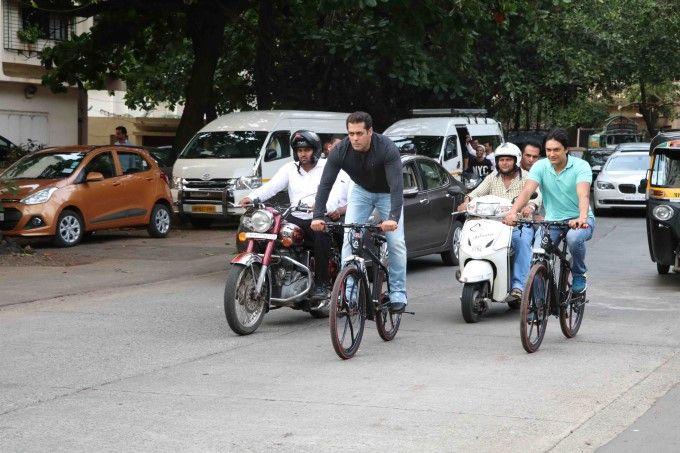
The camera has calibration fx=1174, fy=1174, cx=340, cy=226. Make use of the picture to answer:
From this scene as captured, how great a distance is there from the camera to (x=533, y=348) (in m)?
9.00

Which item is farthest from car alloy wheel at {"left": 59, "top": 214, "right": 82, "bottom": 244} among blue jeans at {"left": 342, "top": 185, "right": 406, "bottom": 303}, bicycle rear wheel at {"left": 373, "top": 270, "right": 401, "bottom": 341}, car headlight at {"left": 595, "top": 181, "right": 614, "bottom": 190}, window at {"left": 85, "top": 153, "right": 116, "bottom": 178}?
car headlight at {"left": 595, "top": 181, "right": 614, "bottom": 190}

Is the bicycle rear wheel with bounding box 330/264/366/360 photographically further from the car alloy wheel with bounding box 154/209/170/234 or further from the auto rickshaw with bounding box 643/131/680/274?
the car alloy wheel with bounding box 154/209/170/234

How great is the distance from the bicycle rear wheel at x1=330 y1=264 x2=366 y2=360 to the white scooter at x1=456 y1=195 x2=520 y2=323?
198cm

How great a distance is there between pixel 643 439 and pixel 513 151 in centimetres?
528

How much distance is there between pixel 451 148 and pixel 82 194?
9724 millimetres

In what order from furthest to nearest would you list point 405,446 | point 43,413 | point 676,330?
point 676,330 → point 43,413 → point 405,446

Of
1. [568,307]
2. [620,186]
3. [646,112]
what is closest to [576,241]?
[568,307]

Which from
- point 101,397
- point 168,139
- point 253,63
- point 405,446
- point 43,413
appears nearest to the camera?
point 405,446

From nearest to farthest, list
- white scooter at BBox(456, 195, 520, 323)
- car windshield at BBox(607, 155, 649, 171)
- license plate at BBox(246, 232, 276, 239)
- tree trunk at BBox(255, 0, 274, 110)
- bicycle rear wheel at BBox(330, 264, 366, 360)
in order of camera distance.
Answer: bicycle rear wheel at BBox(330, 264, 366, 360) → license plate at BBox(246, 232, 276, 239) → white scooter at BBox(456, 195, 520, 323) → tree trunk at BBox(255, 0, 274, 110) → car windshield at BBox(607, 155, 649, 171)

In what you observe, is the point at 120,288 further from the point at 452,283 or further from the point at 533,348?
the point at 533,348

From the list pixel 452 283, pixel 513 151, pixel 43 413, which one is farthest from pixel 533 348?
pixel 452 283

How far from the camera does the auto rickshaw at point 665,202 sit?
13.4 m

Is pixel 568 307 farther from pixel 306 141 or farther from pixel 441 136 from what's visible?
pixel 441 136

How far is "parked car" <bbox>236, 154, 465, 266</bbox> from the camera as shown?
1452 centimetres
